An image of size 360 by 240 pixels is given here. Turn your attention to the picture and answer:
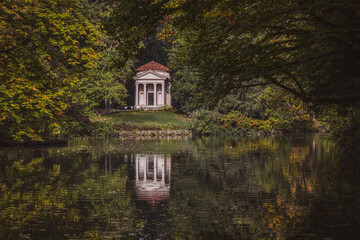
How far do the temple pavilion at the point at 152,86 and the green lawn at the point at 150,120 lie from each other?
7.36m

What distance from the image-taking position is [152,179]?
11391 mm

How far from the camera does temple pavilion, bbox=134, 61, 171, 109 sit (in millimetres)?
62656

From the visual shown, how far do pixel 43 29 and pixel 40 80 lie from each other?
2.02m

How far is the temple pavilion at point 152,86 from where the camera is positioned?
62656 mm

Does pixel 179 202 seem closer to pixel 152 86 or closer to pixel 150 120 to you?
pixel 150 120

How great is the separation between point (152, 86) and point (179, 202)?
58.8 metres

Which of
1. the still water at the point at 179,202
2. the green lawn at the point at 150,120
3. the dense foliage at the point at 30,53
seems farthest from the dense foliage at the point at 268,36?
the green lawn at the point at 150,120

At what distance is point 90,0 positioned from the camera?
59.5 meters

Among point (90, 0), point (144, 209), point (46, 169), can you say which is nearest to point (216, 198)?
point (144, 209)

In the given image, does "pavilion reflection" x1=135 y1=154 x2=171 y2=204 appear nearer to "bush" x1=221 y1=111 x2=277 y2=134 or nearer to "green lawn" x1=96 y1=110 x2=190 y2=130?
"green lawn" x1=96 y1=110 x2=190 y2=130

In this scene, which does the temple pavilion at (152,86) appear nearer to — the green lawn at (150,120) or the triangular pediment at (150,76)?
the triangular pediment at (150,76)

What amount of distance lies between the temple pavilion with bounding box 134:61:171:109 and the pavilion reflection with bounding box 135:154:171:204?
4600 cm

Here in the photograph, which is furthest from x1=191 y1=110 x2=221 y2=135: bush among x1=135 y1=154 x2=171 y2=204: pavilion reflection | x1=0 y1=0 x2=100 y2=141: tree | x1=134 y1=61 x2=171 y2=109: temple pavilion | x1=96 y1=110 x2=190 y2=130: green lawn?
x1=0 y1=0 x2=100 y2=141: tree

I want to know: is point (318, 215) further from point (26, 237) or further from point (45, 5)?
point (45, 5)
